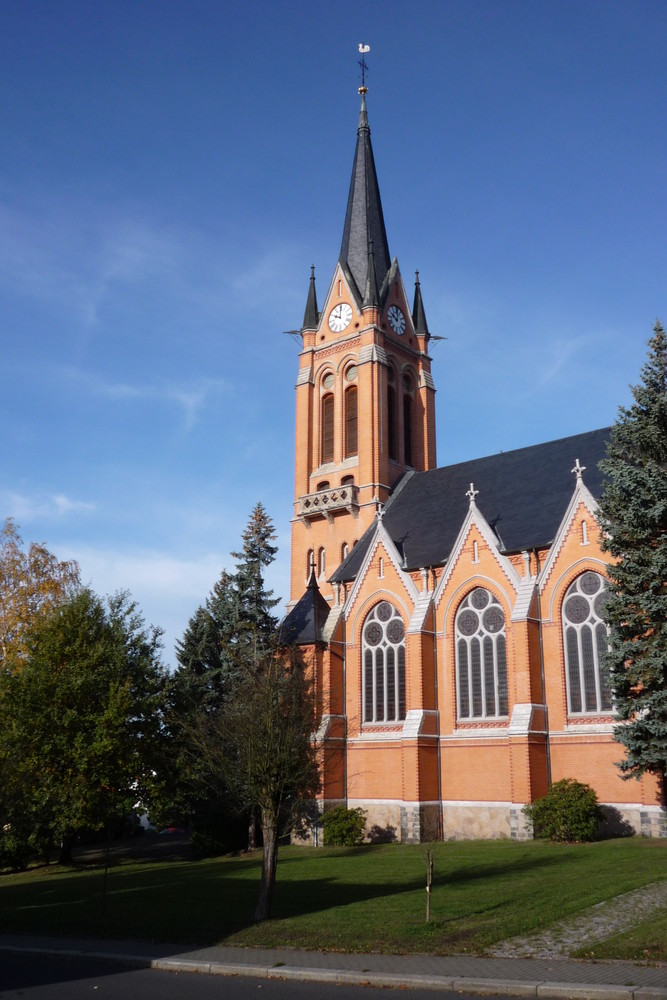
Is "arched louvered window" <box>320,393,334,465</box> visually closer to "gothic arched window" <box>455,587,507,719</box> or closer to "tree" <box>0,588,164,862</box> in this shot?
"gothic arched window" <box>455,587,507,719</box>

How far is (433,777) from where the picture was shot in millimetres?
33125

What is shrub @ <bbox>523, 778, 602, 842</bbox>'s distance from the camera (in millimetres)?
27938

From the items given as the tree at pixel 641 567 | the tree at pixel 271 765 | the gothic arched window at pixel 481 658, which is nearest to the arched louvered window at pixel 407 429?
the gothic arched window at pixel 481 658

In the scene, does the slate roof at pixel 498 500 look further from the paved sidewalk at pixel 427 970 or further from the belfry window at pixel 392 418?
the paved sidewalk at pixel 427 970

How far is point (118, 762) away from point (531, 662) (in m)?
14.9

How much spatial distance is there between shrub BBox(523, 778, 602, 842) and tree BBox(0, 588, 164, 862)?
545 inches

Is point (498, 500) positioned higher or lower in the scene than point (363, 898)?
higher

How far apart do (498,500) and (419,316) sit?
61.9ft

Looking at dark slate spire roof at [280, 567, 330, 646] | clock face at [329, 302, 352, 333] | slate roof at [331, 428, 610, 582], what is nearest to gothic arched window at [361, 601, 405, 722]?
dark slate spire roof at [280, 567, 330, 646]

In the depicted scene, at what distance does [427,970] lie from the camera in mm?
12305

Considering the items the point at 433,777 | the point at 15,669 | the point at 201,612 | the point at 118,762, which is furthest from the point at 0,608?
the point at 433,777

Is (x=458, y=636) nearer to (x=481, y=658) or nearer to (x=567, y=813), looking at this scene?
(x=481, y=658)

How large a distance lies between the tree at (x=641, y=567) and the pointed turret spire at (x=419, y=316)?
27.7 metres

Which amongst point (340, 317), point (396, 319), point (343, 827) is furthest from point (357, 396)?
point (343, 827)
